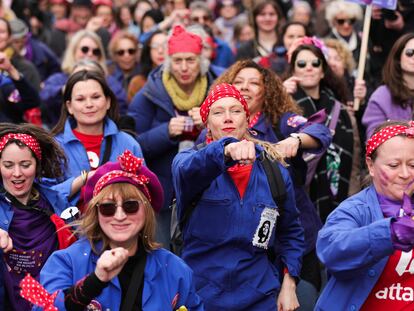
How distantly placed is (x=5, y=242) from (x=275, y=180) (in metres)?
1.66

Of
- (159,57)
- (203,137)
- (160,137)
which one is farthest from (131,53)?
(203,137)

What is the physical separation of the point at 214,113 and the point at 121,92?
4.33 metres

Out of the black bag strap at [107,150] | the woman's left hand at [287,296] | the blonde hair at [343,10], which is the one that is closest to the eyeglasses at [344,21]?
the blonde hair at [343,10]

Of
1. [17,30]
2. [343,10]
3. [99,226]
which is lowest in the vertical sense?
[99,226]

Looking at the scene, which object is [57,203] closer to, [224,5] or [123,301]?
[123,301]

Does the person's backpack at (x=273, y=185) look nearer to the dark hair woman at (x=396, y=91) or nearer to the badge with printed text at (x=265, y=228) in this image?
the badge with printed text at (x=265, y=228)

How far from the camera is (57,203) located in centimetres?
652

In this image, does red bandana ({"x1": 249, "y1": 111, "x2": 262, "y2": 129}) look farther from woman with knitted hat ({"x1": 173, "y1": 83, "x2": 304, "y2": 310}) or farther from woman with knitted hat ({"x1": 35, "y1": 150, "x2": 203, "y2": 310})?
woman with knitted hat ({"x1": 35, "y1": 150, "x2": 203, "y2": 310})

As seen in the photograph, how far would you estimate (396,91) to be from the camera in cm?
824

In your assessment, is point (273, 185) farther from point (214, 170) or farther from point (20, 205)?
point (20, 205)

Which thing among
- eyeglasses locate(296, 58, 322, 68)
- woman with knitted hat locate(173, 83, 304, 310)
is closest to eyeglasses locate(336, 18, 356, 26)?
eyeglasses locate(296, 58, 322, 68)

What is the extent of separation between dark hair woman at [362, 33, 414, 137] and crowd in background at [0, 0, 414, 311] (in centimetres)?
1

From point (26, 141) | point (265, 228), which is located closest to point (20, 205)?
point (26, 141)

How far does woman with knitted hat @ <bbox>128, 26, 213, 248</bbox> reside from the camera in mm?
8227
